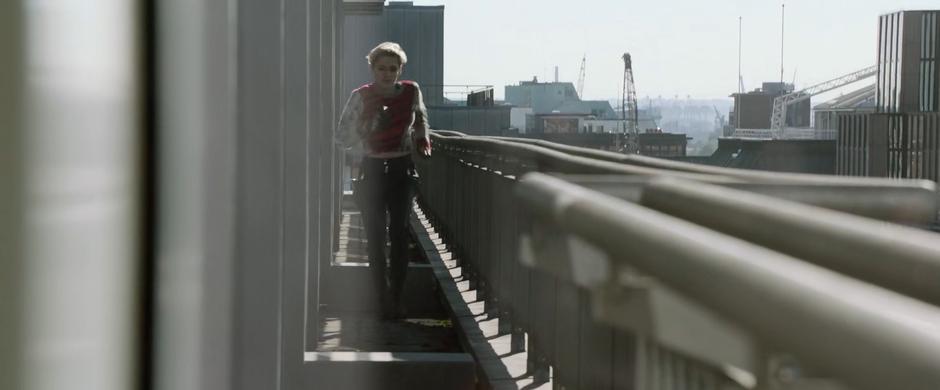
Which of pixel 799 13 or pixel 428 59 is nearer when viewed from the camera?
pixel 799 13

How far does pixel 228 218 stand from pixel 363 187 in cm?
447

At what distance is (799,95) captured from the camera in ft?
34.3

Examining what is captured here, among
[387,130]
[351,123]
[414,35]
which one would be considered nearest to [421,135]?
[387,130]

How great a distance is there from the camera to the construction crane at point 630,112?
11398mm

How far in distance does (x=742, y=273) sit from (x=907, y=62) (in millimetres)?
14664

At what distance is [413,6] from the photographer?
36.5 meters

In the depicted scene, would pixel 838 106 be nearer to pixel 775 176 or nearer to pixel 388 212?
pixel 388 212

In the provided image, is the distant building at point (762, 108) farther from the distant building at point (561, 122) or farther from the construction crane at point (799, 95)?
the distant building at point (561, 122)

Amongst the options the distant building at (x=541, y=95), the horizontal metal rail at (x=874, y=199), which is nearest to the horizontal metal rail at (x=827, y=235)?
the horizontal metal rail at (x=874, y=199)

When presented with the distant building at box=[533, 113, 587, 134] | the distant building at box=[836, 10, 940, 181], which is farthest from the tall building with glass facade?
the distant building at box=[533, 113, 587, 134]

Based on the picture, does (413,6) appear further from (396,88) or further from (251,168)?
(251,168)

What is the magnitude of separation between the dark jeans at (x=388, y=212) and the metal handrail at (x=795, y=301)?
6.26m

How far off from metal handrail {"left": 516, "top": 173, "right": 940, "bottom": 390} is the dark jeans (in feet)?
20.6

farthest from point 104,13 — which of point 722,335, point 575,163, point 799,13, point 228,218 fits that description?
point 799,13
